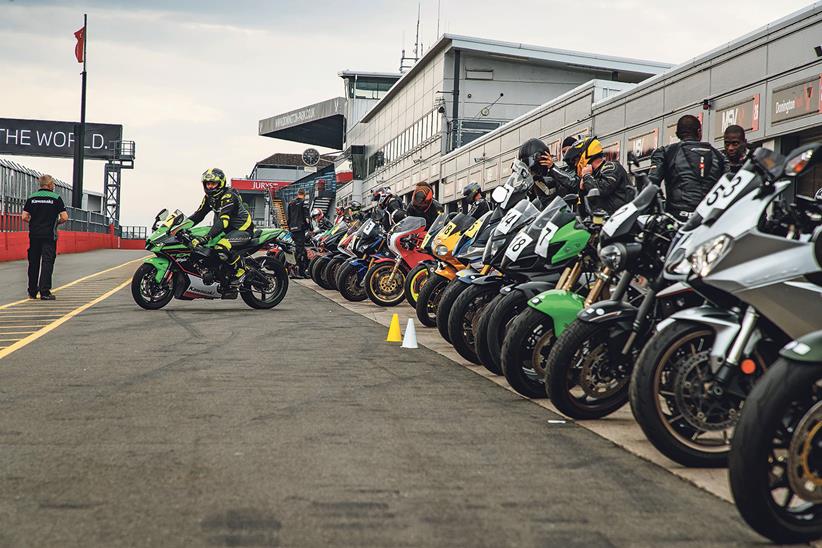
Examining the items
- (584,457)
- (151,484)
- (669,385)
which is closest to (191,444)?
(151,484)

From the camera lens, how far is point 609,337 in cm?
557

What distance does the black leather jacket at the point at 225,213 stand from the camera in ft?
46.0

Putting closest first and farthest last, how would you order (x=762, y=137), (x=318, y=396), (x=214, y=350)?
(x=318, y=396) → (x=214, y=350) → (x=762, y=137)

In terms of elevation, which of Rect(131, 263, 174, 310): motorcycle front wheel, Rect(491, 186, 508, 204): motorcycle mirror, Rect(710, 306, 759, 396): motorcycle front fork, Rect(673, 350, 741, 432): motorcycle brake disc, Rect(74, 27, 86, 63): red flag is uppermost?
Rect(74, 27, 86, 63): red flag

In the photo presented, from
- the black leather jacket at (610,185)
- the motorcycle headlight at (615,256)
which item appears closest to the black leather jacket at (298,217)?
the black leather jacket at (610,185)

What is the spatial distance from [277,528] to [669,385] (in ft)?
6.29

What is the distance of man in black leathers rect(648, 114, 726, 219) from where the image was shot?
25.7 ft

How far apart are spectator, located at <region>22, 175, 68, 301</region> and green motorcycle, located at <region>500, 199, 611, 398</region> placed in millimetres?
10541

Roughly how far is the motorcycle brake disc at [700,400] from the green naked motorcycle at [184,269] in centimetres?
978

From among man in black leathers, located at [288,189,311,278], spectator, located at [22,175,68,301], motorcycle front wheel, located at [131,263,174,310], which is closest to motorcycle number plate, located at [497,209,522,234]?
motorcycle front wheel, located at [131,263,174,310]

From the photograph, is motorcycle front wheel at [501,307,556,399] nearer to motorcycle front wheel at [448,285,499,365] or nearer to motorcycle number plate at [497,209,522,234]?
motorcycle number plate at [497,209,522,234]

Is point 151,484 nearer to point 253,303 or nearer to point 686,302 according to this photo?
point 686,302

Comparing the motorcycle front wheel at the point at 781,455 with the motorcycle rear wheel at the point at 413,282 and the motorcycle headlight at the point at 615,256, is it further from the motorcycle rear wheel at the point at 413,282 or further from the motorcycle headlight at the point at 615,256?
the motorcycle rear wheel at the point at 413,282

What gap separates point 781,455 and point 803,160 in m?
1.21
